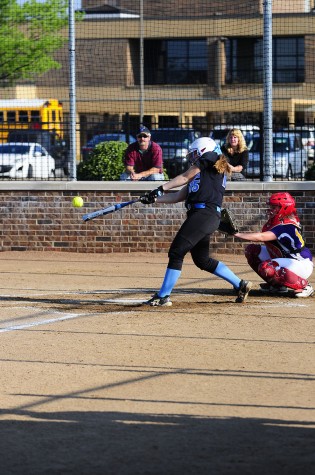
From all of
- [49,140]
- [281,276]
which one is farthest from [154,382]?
[49,140]

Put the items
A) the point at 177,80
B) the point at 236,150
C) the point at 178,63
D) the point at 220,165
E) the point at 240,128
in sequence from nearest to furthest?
the point at 220,165 < the point at 236,150 < the point at 240,128 < the point at 177,80 < the point at 178,63

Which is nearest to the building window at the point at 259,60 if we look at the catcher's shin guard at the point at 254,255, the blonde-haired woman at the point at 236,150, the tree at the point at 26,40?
the tree at the point at 26,40

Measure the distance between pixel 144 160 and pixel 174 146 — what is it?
5.84 ft

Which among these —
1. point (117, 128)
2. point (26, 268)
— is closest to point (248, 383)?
point (26, 268)

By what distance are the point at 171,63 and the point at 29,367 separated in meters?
35.0

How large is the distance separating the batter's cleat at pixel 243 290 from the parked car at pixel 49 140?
6444 mm

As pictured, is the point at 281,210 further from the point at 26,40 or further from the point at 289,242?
the point at 26,40

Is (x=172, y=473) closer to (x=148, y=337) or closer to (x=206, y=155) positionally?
(x=148, y=337)

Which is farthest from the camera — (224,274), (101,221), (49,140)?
(49,140)

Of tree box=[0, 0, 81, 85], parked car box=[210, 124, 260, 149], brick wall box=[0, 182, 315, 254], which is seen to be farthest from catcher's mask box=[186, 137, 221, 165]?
tree box=[0, 0, 81, 85]

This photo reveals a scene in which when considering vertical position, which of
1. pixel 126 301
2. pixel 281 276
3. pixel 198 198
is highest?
pixel 198 198

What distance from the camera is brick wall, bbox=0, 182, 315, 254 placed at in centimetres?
1573

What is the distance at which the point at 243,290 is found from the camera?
11156mm

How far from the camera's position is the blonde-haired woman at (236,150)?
14.6 m
